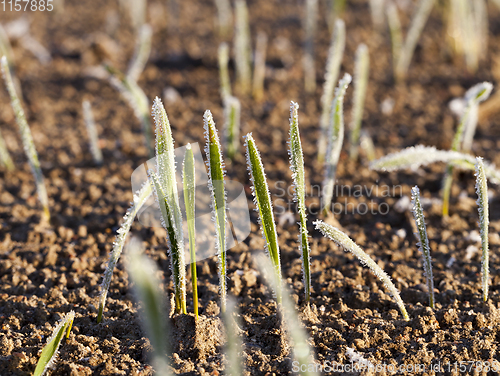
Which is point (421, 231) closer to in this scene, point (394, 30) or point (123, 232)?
point (123, 232)

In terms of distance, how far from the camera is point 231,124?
143 centimetres

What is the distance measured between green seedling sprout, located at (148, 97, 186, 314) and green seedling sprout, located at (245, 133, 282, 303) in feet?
0.48

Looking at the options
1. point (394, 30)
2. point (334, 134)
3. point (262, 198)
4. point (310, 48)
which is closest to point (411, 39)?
point (394, 30)

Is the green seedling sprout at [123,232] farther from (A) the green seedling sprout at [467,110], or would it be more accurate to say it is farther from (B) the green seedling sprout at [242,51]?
(B) the green seedling sprout at [242,51]

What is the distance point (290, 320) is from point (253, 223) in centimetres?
59

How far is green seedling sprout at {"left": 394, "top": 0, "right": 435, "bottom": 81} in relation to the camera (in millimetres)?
1860

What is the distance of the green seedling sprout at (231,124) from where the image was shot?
1355 mm

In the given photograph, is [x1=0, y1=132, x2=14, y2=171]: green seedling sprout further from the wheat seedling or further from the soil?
the wheat seedling

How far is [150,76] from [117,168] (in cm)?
76

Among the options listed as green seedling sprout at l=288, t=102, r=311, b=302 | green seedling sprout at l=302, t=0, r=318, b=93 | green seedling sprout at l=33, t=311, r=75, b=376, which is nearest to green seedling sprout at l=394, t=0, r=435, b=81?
green seedling sprout at l=302, t=0, r=318, b=93

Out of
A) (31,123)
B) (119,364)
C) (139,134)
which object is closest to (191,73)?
(139,134)

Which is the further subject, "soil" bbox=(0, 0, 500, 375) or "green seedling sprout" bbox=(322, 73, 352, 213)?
"green seedling sprout" bbox=(322, 73, 352, 213)

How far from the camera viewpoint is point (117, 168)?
5.02 feet

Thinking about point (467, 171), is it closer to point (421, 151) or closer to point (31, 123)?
point (421, 151)
